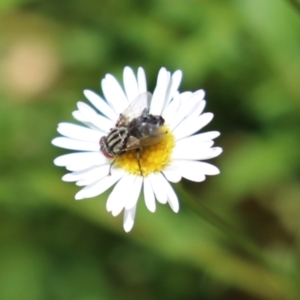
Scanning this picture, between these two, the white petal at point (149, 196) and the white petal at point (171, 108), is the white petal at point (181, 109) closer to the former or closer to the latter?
the white petal at point (171, 108)

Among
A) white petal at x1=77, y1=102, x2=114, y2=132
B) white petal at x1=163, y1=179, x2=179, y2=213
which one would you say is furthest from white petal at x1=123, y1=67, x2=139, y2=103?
white petal at x1=163, y1=179, x2=179, y2=213

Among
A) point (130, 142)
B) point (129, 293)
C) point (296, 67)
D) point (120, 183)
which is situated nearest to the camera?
point (120, 183)

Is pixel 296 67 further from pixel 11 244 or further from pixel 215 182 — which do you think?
pixel 11 244

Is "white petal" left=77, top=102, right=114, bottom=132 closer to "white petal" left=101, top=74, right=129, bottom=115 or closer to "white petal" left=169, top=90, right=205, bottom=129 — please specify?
"white petal" left=101, top=74, right=129, bottom=115

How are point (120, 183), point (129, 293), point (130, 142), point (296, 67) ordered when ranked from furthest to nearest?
point (129, 293) → point (296, 67) → point (130, 142) → point (120, 183)

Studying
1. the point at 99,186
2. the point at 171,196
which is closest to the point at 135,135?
the point at 99,186

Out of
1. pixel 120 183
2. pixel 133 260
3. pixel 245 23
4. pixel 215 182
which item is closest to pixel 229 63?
pixel 245 23
